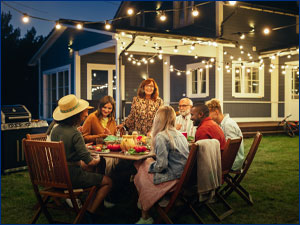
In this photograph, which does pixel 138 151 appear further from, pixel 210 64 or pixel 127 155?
pixel 210 64

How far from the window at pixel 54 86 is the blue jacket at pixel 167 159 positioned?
37.0ft

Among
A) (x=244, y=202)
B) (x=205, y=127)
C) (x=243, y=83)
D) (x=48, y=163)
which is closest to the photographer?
(x=48, y=163)

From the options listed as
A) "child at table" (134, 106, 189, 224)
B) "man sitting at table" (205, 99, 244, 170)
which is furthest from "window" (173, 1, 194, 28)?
"child at table" (134, 106, 189, 224)

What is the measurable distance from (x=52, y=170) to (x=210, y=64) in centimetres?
1021

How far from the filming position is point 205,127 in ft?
14.7

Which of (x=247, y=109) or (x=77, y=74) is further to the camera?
(x=247, y=109)

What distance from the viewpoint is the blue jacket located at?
3.79 metres

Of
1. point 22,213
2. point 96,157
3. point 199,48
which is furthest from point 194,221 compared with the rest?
point 199,48

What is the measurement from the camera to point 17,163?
7293 millimetres

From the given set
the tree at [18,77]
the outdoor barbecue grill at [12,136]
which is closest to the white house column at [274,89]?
the outdoor barbecue grill at [12,136]

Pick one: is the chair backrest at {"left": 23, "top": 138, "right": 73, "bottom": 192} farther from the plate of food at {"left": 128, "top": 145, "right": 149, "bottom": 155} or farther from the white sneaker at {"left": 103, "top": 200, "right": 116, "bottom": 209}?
the white sneaker at {"left": 103, "top": 200, "right": 116, "bottom": 209}

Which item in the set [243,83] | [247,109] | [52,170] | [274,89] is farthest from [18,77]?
[52,170]

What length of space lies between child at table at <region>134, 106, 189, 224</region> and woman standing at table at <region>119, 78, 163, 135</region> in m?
2.19

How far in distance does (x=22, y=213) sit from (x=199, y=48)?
31.2 feet
